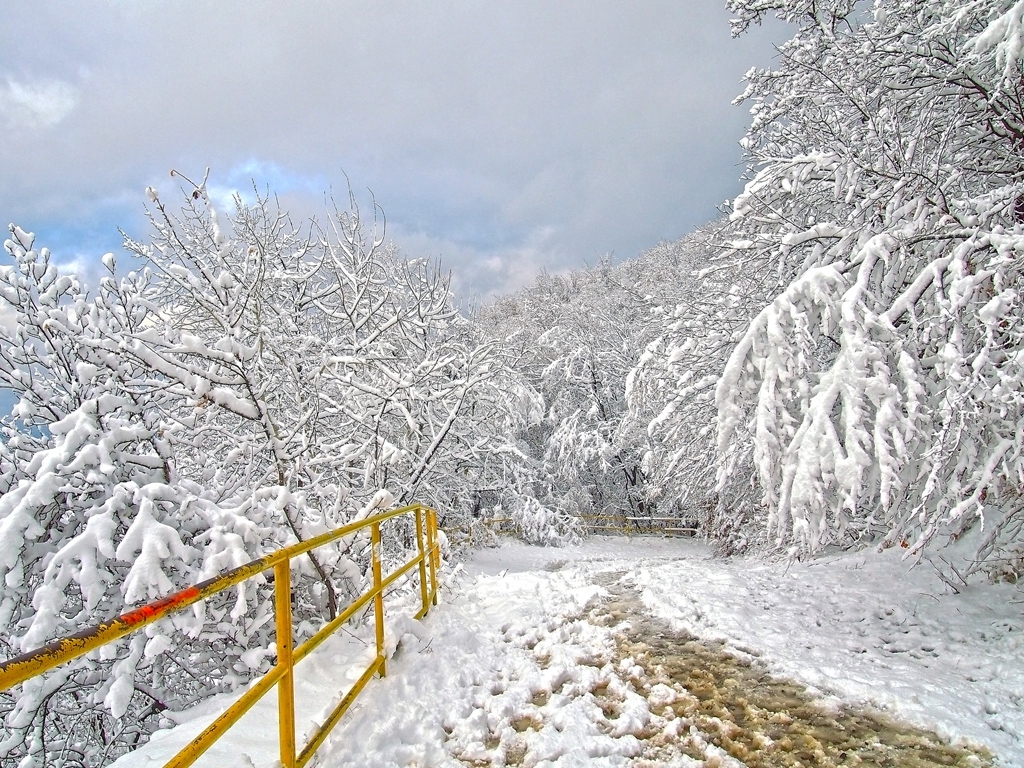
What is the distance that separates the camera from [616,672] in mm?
4211

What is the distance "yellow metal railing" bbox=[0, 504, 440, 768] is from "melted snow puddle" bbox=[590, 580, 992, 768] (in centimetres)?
172

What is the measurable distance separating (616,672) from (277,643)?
2.65m

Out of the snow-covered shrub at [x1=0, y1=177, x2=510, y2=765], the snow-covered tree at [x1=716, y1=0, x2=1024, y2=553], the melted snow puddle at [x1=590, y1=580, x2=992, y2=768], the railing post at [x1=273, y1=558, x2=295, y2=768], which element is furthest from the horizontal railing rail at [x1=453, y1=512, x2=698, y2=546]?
the railing post at [x1=273, y1=558, x2=295, y2=768]

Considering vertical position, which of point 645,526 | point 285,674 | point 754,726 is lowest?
point 645,526

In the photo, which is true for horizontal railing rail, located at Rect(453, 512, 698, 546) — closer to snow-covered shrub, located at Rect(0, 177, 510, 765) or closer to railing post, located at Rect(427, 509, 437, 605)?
railing post, located at Rect(427, 509, 437, 605)

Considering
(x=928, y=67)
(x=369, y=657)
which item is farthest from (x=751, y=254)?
(x=369, y=657)

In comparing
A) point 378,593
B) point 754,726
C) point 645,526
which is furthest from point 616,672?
point 645,526

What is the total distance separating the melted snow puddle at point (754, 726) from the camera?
116 inches

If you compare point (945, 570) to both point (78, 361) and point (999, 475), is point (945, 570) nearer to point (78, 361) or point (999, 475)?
point (999, 475)

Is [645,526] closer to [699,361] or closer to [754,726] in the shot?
[699,361]

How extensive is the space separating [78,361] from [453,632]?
3.76 metres

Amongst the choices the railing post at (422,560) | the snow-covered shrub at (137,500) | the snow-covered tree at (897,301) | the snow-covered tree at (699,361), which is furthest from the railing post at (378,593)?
the snow-covered tree at (699,361)

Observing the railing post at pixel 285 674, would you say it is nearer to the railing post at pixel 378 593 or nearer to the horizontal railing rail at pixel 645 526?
the railing post at pixel 378 593

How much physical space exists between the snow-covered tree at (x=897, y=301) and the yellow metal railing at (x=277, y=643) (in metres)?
3.03
